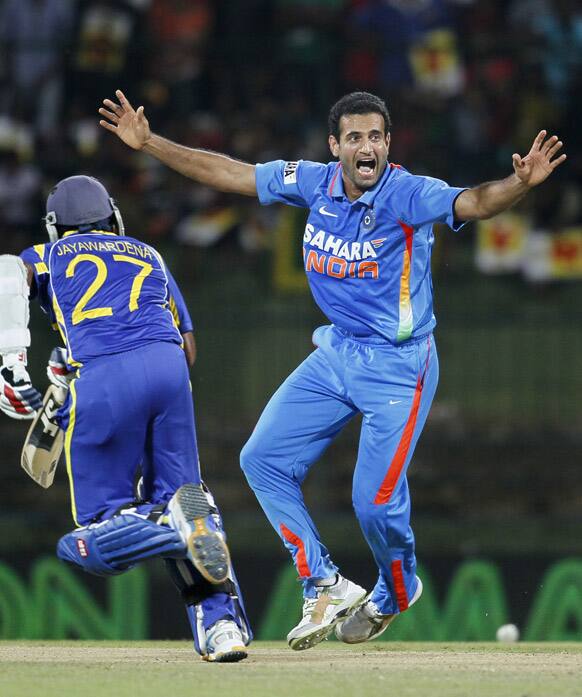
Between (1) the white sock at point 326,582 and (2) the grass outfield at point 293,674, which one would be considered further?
(1) the white sock at point 326,582

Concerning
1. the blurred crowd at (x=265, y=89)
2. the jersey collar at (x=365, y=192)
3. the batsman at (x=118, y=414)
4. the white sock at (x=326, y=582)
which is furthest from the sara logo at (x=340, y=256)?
the blurred crowd at (x=265, y=89)

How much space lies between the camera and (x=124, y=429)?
571 centimetres

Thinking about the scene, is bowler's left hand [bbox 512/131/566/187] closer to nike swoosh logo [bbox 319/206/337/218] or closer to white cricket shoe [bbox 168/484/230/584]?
nike swoosh logo [bbox 319/206/337/218]

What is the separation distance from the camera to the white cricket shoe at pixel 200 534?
5539 mm

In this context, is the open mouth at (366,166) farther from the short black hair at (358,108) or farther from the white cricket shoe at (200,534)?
the white cricket shoe at (200,534)

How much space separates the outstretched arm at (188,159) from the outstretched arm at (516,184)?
1178 mm

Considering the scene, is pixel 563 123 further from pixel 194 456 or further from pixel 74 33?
pixel 194 456

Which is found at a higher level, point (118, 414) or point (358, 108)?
point (358, 108)

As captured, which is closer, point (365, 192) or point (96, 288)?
point (96, 288)

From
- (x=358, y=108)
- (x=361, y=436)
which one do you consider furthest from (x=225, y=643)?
A: (x=358, y=108)

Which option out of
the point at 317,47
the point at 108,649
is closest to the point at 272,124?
the point at 317,47

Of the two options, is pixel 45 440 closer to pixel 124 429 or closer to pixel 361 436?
pixel 124 429

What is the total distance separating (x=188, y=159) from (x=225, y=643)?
2075 mm

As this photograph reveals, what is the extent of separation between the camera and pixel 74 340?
5.86 metres
